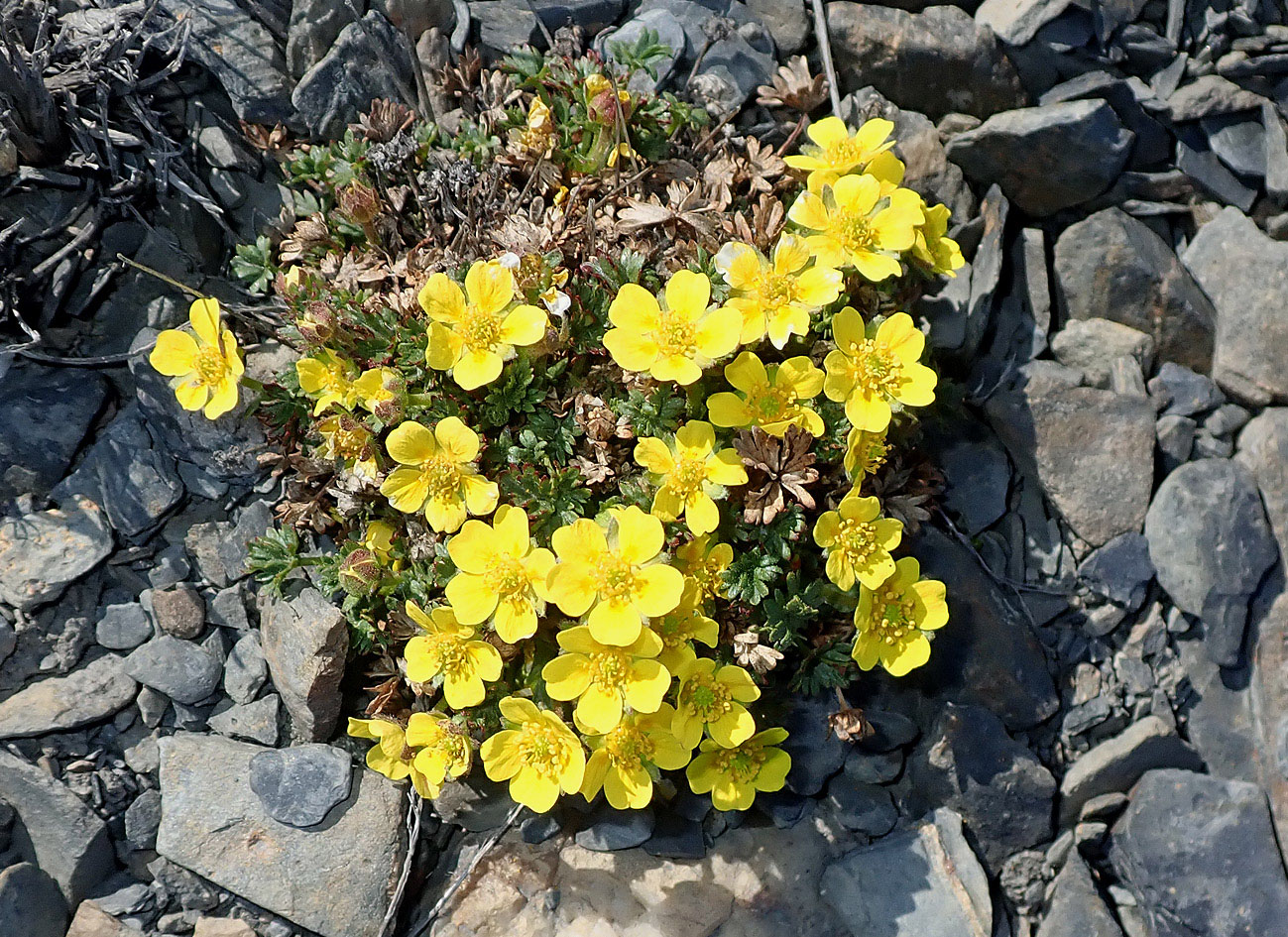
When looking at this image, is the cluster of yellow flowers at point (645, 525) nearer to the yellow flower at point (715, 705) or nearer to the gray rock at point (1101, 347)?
the yellow flower at point (715, 705)

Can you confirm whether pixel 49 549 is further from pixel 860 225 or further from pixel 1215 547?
pixel 1215 547

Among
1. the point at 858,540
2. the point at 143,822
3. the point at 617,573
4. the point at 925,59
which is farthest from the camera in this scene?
the point at 925,59

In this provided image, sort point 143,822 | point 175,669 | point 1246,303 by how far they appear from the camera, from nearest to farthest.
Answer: point 143,822 → point 175,669 → point 1246,303

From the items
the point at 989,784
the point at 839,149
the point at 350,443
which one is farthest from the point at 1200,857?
the point at 350,443

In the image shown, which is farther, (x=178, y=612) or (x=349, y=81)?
(x=349, y=81)

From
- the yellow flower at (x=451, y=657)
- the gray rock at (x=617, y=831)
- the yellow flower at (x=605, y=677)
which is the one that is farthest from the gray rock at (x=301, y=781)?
the yellow flower at (x=605, y=677)

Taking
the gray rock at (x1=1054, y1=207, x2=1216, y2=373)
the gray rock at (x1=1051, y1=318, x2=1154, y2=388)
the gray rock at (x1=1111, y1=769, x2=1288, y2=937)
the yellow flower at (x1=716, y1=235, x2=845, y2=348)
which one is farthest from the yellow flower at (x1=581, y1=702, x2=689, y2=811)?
the gray rock at (x1=1054, y1=207, x2=1216, y2=373)

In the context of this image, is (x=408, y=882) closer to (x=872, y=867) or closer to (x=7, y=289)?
(x=872, y=867)

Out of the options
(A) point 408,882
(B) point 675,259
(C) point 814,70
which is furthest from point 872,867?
(C) point 814,70
